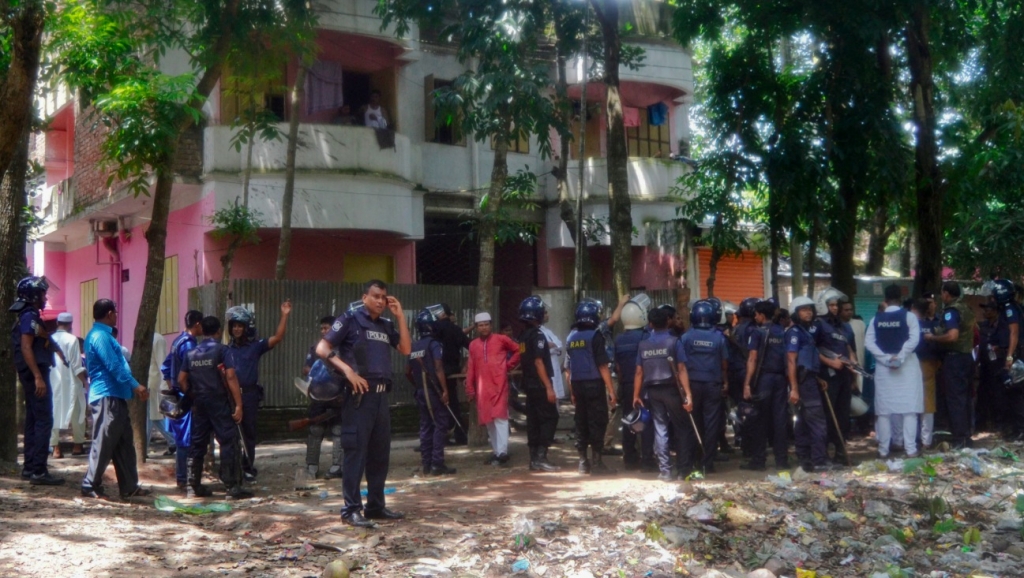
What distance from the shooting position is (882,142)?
14773 millimetres

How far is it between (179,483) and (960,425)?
8715 mm

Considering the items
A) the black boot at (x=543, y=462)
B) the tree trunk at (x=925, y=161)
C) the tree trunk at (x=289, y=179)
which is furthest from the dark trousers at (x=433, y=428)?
the tree trunk at (x=925, y=161)

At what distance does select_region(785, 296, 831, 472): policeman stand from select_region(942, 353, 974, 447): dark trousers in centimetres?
215

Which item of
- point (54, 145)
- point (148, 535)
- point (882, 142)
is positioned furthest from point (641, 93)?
point (148, 535)

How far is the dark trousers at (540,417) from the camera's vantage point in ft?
37.6

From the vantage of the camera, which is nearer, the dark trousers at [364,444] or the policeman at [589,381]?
the dark trousers at [364,444]

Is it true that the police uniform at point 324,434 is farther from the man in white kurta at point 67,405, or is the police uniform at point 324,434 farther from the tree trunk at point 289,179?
the tree trunk at point 289,179

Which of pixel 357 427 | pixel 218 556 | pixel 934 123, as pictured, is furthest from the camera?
pixel 934 123

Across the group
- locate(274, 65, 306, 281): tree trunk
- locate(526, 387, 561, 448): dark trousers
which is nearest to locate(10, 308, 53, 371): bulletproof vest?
locate(526, 387, 561, 448): dark trousers

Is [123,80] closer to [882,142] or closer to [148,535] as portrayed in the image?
[148,535]

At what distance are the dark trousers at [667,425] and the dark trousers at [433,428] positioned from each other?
231 cm

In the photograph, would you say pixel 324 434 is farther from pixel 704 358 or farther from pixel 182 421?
pixel 704 358

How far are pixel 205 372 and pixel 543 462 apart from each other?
3.88 m

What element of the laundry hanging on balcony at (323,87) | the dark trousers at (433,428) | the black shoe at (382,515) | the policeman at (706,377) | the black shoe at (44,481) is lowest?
→ the black shoe at (382,515)
